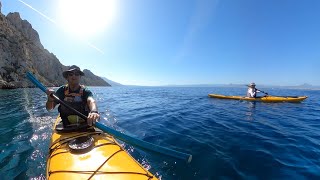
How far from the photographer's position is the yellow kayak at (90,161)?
3.60 m

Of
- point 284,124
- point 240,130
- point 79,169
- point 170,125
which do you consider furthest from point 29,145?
point 284,124

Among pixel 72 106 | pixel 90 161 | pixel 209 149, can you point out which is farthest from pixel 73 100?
pixel 209 149

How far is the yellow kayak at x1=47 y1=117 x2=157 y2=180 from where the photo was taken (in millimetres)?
3600

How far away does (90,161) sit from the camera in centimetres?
403

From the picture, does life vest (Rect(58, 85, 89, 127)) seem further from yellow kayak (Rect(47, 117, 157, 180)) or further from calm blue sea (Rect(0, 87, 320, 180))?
calm blue sea (Rect(0, 87, 320, 180))

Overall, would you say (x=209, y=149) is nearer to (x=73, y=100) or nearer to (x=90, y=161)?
(x=90, y=161)

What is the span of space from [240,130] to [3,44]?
79766 mm

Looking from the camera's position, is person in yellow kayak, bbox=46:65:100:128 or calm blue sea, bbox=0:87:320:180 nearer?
calm blue sea, bbox=0:87:320:180

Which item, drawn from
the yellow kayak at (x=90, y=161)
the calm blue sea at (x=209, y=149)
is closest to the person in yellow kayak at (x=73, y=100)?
the yellow kayak at (x=90, y=161)

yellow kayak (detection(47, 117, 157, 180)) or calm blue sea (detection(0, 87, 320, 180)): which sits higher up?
yellow kayak (detection(47, 117, 157, 180))

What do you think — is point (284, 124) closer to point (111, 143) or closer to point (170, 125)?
point (170, 125)

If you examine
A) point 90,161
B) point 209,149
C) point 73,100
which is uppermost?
point 73,100

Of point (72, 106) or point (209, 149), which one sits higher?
point (72, 106)

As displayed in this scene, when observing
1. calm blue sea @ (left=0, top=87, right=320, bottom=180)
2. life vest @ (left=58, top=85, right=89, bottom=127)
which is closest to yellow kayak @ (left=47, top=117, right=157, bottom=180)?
life vest @ (left=58, top=85, right=89, bottom=127)
